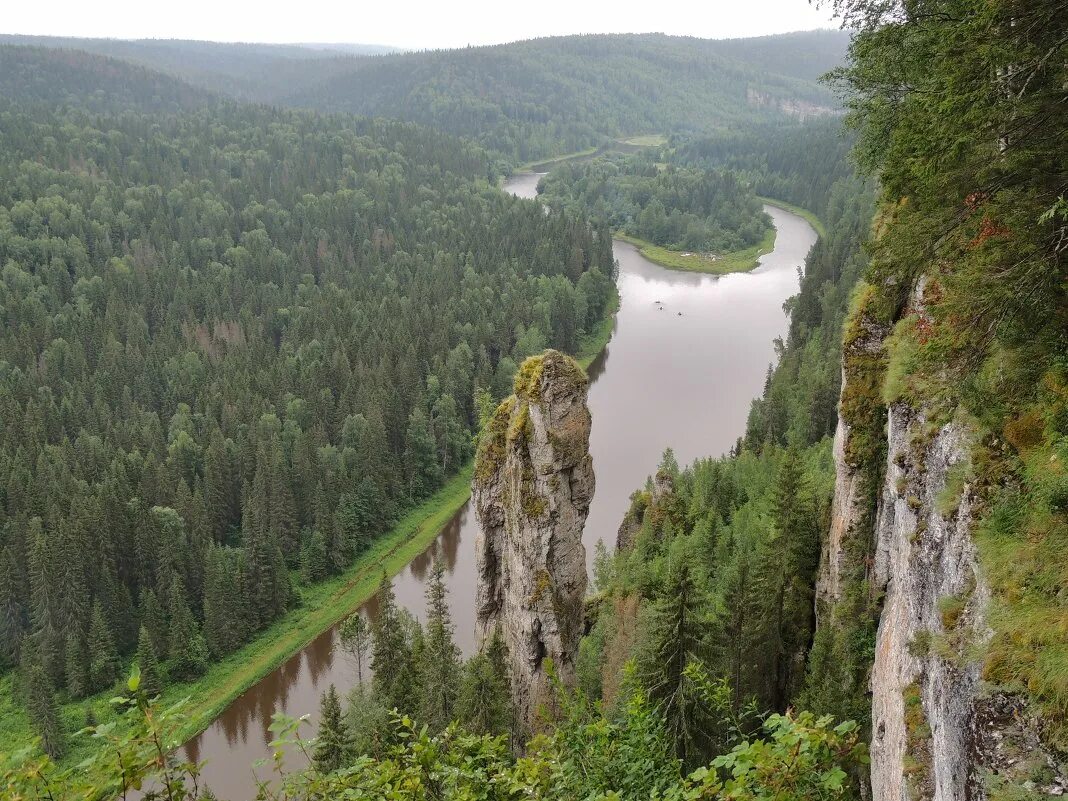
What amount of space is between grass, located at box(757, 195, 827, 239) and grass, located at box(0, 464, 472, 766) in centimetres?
11438

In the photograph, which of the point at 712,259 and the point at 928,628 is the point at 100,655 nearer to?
the point at 928,628

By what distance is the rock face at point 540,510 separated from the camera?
87.9 feet

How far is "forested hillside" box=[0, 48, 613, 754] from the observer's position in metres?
52.7

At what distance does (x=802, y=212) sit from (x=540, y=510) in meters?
171

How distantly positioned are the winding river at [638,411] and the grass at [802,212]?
582 inches

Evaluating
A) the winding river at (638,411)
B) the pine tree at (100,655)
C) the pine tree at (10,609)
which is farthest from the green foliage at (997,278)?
the pine tree at (10,609)

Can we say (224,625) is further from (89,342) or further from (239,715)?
(89,342)

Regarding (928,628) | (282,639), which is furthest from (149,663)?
(928,628)

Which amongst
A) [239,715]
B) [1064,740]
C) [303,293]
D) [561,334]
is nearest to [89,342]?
[303,293]

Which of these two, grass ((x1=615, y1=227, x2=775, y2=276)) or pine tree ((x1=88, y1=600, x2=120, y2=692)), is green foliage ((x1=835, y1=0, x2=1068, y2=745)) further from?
grass ((x1=615, y1=227, x2=775, y2=276))

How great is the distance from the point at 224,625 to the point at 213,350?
53.2 m

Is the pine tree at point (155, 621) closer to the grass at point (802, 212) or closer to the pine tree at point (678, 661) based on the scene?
the pine tree at point (678, 661)

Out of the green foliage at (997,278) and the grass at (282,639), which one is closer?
the green foliage at (997,278)

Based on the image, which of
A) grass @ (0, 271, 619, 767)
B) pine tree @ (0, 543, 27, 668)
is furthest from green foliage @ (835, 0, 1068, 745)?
pine tree @ (0, 543, 27, 668)
